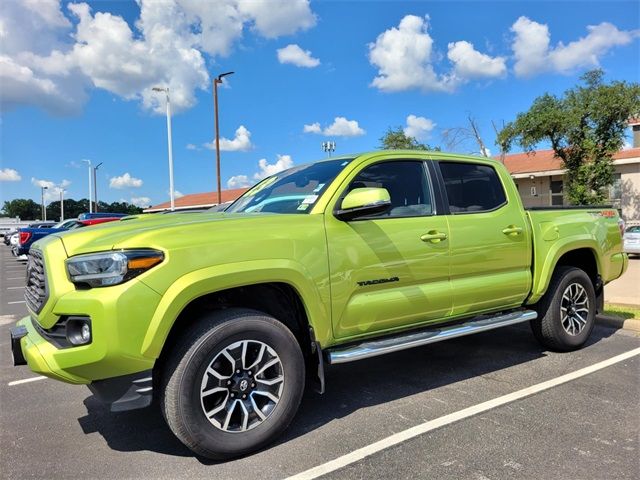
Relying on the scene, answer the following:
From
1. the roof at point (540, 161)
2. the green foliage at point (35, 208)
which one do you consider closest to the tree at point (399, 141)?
the roof at point (540, 161)

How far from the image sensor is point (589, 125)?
25.6m

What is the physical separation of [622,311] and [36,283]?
7140mm

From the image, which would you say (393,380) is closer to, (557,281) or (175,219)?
(557,281)

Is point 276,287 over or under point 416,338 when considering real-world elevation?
over

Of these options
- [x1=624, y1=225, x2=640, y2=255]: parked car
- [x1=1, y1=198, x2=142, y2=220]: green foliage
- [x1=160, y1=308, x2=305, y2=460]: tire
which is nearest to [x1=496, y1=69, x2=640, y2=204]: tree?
[x1=624, y1=225, x2=640, y2=255]: parked car

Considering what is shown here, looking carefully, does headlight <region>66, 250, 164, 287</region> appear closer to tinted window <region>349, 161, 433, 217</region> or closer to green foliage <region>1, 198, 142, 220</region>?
tinted window <region>349, 161, 433, 217</region>

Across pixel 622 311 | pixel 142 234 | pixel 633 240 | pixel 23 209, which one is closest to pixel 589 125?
pixel 633 240

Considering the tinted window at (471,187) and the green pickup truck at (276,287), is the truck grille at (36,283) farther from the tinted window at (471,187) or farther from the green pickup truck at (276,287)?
the tinted window at (471,187)

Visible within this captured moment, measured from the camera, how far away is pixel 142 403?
2.77 meters

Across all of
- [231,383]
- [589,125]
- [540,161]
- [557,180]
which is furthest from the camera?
[540,161]

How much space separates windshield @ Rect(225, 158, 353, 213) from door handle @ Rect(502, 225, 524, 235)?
5.37 feet

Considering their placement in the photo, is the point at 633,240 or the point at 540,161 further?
the point at 540,161

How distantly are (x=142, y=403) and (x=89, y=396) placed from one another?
1.81 m

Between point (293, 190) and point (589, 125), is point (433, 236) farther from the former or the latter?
point (589, 125)
